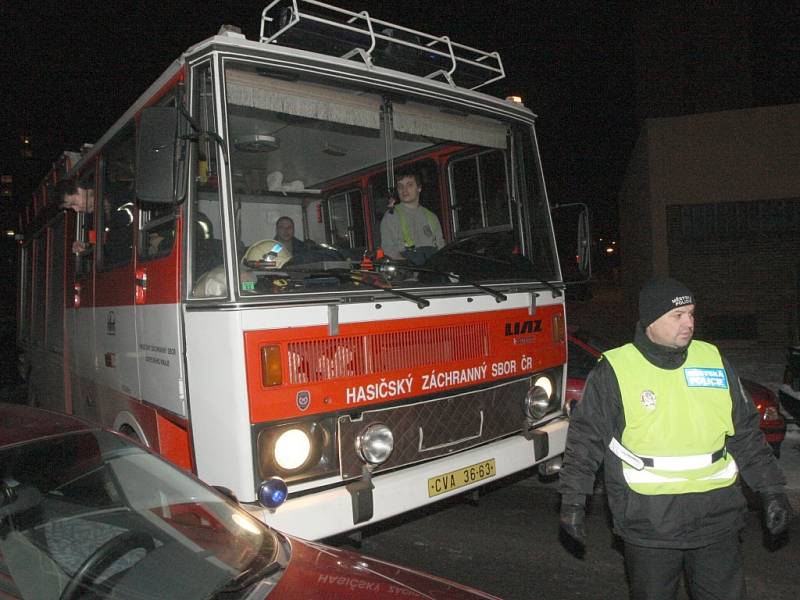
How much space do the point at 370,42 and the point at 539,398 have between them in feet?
8.45

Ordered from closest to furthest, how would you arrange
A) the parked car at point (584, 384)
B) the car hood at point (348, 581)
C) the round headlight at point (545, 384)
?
1. the car hood at point (348, 581)
2. the round headlight at point (545, 384)
3. the parked car at point (584, 384)

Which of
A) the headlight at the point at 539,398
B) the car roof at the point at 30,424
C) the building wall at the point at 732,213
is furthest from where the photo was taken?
the building wall at the point at 732,213

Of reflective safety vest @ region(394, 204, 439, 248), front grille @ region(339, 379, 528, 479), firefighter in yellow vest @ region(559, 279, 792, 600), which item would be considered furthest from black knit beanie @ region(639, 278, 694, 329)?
reflective safety vest @ region(394, 204, 439, 248)

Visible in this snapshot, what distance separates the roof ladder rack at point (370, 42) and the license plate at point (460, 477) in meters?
2.44

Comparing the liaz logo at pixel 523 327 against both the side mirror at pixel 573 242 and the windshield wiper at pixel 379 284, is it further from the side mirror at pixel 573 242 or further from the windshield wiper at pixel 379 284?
the windshield wiper at pixel 379 284

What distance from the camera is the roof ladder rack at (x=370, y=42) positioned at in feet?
12.8

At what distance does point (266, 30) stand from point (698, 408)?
10.2ft

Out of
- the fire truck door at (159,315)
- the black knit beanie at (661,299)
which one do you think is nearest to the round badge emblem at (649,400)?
the black knit beanie at (661,299)

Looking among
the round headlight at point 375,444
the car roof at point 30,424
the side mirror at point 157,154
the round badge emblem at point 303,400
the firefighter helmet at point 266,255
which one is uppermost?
the side mirror at point 157,154

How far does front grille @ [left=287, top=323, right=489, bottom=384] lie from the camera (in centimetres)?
354

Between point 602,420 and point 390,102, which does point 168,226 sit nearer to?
point 390,102

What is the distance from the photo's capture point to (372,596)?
7.24 ft

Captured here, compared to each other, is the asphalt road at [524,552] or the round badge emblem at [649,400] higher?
the round badge emblem at [649,400]

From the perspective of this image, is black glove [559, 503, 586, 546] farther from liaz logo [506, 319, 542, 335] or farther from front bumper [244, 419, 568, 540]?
liaz logo [506, 319, 542, 335]
